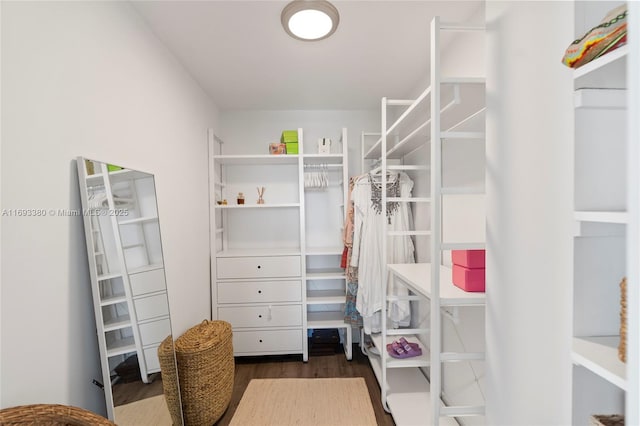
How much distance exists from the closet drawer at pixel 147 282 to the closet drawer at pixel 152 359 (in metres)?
0.29

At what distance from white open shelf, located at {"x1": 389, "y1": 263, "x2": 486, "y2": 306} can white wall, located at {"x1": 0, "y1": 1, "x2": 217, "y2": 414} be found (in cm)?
148

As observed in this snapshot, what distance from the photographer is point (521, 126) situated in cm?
90

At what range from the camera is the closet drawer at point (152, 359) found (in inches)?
57.2

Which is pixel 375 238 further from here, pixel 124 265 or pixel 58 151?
pixel 58 151

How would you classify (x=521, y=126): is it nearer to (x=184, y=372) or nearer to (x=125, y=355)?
(x=125, y=355)

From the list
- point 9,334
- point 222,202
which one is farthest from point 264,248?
point 9,334

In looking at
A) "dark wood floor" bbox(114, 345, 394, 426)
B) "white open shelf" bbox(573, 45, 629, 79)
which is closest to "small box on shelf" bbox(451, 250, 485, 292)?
"white open shelf" bbox(573, 45, 629, 79)

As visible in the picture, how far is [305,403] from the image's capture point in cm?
218

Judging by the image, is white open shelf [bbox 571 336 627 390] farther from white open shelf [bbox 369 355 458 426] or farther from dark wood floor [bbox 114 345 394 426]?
dark wood floor [bbox 114 345 394 426]

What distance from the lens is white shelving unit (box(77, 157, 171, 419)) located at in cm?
120

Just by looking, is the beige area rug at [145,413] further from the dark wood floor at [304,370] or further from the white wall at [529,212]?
the white wall at [529,212]

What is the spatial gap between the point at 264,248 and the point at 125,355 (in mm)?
1930

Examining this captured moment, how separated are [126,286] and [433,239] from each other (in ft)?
4.62

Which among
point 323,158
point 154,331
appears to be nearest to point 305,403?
point 154,331
